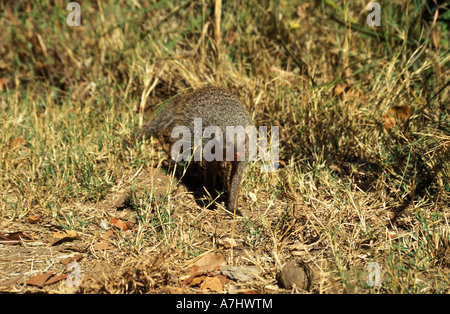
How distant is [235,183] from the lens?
3430mm

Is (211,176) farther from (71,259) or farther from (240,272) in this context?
(71,259)

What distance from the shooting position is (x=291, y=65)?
480 centimetres

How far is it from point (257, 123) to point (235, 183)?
94 centimetres

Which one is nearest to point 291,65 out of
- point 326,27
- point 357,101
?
point 326,27

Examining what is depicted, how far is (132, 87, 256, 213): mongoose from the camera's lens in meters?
3.45

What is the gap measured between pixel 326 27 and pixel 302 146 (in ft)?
5.65

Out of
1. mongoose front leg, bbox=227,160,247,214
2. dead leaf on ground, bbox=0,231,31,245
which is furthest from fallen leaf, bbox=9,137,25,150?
mongoose front leg, bbox=227,160,247,214

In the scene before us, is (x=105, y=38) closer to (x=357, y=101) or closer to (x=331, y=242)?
(x=357, y=101)

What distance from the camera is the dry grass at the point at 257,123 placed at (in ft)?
9.29

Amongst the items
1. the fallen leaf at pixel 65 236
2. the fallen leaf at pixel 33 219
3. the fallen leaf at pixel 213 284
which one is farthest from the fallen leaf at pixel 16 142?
the fallen leaf at pixel 213 284

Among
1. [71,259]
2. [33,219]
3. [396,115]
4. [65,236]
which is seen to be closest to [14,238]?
[33,219]

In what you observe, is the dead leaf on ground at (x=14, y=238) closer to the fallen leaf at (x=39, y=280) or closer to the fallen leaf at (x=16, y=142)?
the fallen leaf at (x=39, y=280)

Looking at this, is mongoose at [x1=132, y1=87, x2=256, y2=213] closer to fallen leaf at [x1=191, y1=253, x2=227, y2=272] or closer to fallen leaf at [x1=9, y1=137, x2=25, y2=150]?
fallen leaf at [x1=191, y1=253, x2=227, y2=272]

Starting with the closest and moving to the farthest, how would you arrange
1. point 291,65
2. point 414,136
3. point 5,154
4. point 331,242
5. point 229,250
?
point 331,242
point 229,250
point 414,136
point 5,154
point 291,65
